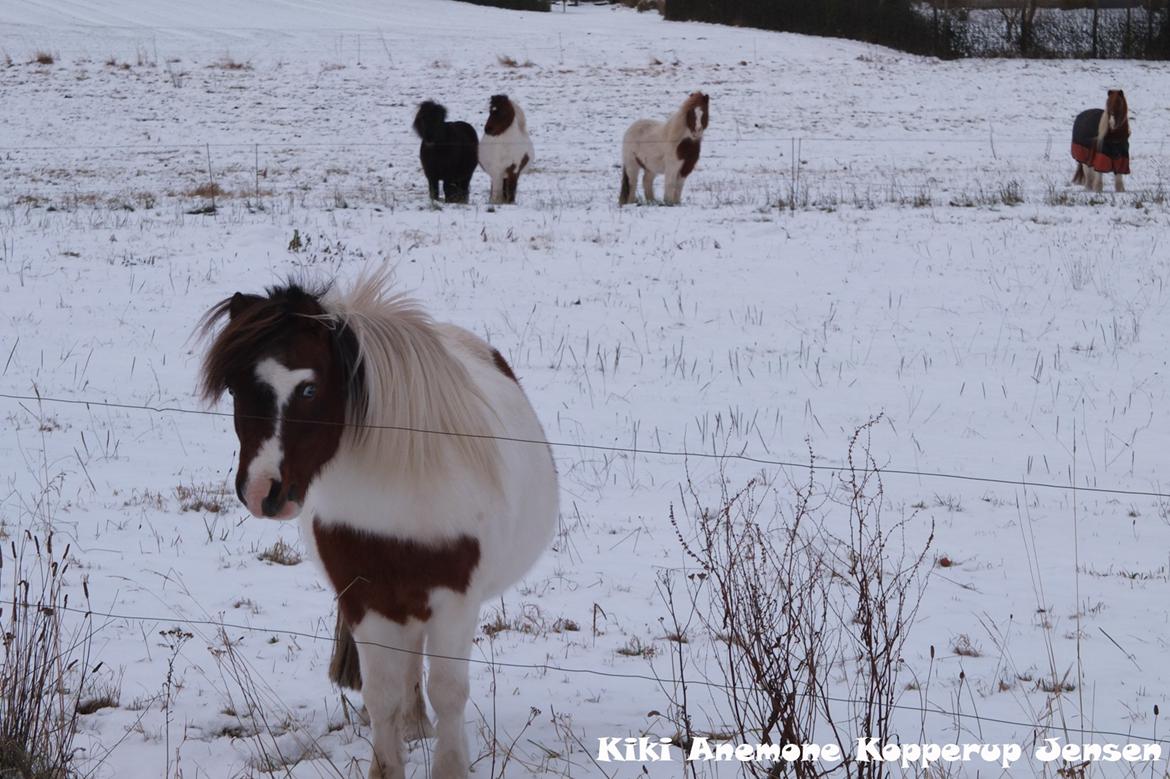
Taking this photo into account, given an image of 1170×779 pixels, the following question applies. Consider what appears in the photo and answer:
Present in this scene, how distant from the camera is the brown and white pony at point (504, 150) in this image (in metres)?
15.9

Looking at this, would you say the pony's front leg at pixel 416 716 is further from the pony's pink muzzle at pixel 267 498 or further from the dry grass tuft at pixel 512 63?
the dry grass tuft at pixel 512 63

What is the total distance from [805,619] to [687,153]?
13.9 m

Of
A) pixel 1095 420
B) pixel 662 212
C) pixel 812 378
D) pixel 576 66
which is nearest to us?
pixel 1095 420

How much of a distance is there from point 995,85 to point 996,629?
28.6 meters

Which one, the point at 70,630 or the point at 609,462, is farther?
the point at 609,462

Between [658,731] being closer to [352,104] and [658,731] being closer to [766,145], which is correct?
[766,145]

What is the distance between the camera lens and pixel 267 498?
9.12 feet

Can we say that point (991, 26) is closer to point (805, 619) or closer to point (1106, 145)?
point (1106, 145)

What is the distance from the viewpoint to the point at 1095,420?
7207 millimetres

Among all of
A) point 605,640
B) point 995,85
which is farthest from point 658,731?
point 995,85

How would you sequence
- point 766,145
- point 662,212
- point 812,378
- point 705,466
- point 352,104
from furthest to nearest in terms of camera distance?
point 352,104 → point 766,145 → point 662,212 → point 812,378 → point 705,466

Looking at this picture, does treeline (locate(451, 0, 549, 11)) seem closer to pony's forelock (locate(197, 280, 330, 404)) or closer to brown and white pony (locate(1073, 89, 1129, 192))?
brown and white pony (locate(1073, 89, 1129, 192))

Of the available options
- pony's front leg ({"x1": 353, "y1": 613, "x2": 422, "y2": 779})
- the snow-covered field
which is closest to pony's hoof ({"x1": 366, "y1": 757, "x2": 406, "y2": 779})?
pony's front leg ({"x1": 353, "y1": 613, "x2": 422, "y2": 779})

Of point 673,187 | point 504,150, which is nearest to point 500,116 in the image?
point 504,150
